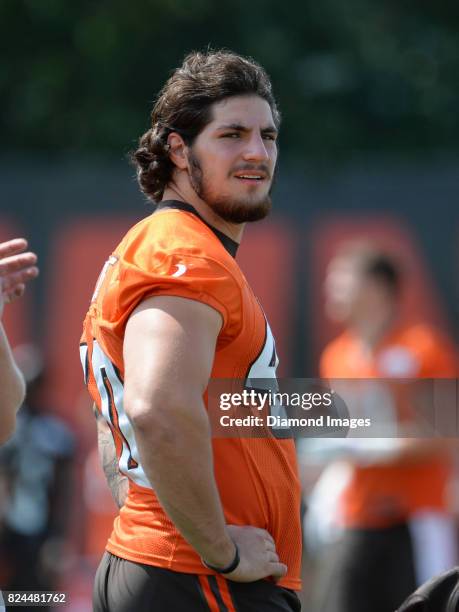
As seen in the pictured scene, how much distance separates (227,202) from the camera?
3.52 meters

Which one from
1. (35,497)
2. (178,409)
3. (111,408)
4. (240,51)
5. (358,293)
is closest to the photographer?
(178,409)

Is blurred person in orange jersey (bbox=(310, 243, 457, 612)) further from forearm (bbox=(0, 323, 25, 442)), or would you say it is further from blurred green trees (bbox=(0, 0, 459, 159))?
blurred green trees (bbox=(0, 0, 459, 159))

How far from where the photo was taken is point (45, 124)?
12.3 m

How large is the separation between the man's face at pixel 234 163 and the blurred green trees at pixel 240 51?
840 cm

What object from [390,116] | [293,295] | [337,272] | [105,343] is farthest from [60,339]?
[105,343]

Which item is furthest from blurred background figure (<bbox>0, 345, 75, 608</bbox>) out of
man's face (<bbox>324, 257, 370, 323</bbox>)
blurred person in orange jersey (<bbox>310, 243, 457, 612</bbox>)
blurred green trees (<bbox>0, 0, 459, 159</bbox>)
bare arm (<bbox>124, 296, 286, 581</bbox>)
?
blurred green trees (<bbox>0, 0, 459, 159</bbox>)

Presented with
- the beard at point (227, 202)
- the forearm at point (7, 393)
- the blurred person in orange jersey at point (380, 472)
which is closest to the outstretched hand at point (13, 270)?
the forearm at point (7, 393)

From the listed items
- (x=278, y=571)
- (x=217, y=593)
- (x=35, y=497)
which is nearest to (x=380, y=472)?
(x=35, y=497)

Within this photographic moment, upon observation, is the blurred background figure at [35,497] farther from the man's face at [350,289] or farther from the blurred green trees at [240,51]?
the blurred green trees at [240,51]

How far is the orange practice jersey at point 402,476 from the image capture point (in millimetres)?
6176

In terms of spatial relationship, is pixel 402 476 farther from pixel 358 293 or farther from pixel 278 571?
pixel 278 571

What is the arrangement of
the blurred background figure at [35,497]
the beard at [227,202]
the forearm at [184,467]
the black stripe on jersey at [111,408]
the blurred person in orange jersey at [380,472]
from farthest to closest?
the blurred background figure at [35,497] < the blurred person in orange jersey at [380,472] < the beard at [227,202] < the black stripe on jersey at [111,408] < the forearm at [184,467]

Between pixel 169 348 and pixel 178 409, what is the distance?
0.15m

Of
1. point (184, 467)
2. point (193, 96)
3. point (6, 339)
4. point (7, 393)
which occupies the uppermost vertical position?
point (193, 96)
